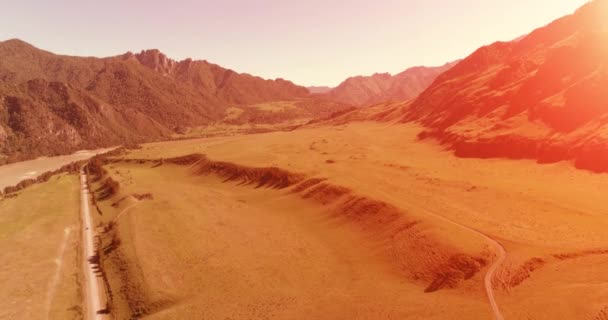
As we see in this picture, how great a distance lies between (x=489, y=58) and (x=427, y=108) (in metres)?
55.7

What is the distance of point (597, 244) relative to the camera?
42.5 metres

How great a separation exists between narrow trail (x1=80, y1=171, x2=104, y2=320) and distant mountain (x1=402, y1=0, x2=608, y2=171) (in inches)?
3142

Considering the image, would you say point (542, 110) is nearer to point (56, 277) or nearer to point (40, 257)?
point (56, 277)

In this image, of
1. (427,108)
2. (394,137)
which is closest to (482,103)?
(394,137)

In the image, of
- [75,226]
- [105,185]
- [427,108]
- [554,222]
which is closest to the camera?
[554,222]

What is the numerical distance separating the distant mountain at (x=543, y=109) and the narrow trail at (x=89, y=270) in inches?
3142

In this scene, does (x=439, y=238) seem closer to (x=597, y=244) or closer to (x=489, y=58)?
(x=597, y=244)

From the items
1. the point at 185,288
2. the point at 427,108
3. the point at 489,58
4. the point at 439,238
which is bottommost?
the point at 185,288

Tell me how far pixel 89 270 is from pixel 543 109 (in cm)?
9735

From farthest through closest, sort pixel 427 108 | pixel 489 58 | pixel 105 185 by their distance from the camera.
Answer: pixel 489 58 → pixel 427 108 → pixel 105 185

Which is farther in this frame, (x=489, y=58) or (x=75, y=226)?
(x=489, y=58)

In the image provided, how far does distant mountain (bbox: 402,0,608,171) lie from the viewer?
76.1 meters

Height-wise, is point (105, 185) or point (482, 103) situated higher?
point (482, 103)

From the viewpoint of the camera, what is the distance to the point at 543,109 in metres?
89.8
